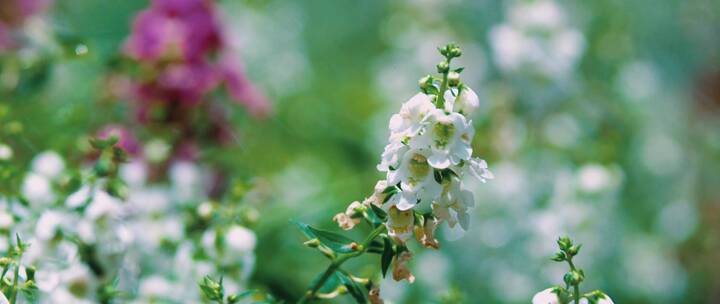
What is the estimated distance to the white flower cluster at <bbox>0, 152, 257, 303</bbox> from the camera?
3.42 feet

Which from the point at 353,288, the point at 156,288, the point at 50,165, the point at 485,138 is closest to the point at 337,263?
the point at 353,288

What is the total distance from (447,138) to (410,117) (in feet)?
0.13

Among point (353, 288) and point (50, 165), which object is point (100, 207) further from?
point (353, 288)

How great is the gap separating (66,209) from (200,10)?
0.84m

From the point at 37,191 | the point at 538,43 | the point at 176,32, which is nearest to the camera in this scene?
the point at 37,191

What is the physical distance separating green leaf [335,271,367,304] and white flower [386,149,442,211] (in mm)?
97

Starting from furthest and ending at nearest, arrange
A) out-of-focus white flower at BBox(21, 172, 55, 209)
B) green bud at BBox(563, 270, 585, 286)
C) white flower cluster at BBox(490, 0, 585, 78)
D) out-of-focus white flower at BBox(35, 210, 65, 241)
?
1. white flower cluster at BBox(490, 0, 585, 78)
2. out-of-focus white flower at BBox(21, 172, 55, 209)
3. out-of-focus white flower at BBox(35, 210, 65, 241)
4. green bud at BBox(563, 270, 585, 286)

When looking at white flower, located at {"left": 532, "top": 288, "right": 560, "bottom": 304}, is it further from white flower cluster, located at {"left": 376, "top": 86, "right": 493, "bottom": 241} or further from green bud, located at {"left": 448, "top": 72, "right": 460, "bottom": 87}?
green bud, located at {"left": 448, "top": 72, "right": 460, "bottom": 87}

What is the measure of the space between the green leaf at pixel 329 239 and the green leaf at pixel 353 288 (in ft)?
0.09

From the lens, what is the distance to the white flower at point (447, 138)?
785 millimetres

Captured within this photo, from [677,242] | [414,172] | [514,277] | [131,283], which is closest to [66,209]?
[131,283]

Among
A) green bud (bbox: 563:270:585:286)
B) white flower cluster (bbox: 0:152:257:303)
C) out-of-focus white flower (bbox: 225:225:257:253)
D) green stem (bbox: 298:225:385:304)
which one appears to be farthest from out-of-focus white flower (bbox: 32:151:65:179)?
green bud (bbox: 563:270:585:286)

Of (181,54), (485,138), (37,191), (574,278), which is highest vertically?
(485,138)

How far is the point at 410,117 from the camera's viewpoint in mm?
806
